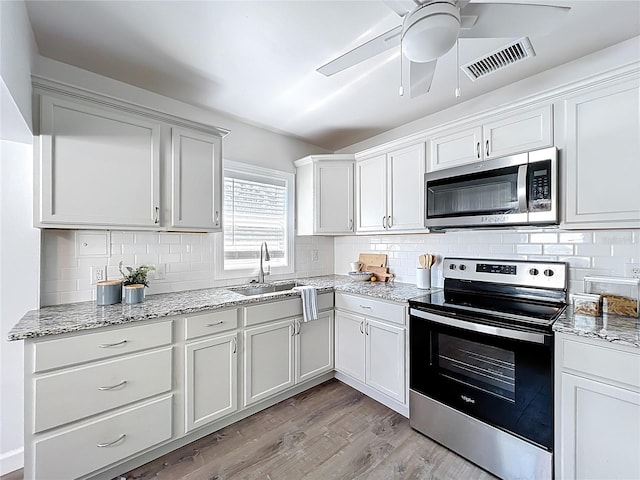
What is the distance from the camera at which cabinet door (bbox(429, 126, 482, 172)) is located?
218cm

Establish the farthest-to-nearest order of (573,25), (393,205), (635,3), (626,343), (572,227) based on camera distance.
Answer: (393,205)
(572,227)
(573,25)
(635,3)
(626,343)

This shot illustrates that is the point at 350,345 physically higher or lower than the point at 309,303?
lower

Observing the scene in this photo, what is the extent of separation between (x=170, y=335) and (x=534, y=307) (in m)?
2.37

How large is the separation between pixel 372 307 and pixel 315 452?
1.12 m

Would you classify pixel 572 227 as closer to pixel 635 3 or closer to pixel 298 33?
pixel 635 3

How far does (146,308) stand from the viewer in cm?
188

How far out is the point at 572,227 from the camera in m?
1.77

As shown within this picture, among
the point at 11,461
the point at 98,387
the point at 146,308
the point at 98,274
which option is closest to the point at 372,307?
the point at 146,308

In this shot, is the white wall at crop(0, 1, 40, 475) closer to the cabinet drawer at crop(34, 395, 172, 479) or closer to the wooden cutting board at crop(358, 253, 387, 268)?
the cabinet drawer at crop(34, 395, 172, 479)

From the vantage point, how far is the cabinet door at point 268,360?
7.34 feet

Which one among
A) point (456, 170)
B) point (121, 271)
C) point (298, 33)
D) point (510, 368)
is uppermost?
point (298, 33)

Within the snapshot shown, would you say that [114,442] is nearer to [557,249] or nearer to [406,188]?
[406,188]

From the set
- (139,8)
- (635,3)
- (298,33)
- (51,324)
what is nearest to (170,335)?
(51,324)

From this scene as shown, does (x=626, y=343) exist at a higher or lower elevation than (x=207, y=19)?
lower
